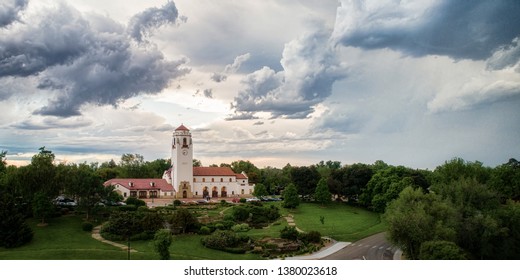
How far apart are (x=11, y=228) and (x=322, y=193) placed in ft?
105

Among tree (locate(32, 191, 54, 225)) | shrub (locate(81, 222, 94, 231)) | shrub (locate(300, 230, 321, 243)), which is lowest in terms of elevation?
shrub (locate(300, 230, 321, 243))

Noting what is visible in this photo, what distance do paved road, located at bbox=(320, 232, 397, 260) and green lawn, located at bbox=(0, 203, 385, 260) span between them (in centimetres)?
169

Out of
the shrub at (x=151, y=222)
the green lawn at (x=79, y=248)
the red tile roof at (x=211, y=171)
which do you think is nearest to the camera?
the green lawn at (x=79, y=248)

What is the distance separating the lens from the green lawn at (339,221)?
37188mm

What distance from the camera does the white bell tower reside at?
5675 cm

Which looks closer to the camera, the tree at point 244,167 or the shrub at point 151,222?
the shrub at point 151,222

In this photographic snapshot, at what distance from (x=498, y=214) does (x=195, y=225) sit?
22366 mm

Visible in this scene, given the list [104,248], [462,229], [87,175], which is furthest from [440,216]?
[87,175]

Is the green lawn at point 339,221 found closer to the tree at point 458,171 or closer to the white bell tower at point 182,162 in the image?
the tree at point 458,171

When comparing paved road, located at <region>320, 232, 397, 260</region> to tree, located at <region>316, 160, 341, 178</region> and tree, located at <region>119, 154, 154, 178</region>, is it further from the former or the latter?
tree, located at <region>119, 154, 154, 178</region>

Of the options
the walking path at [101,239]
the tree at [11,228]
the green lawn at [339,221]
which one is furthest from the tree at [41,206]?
the green lawn at [339,221]

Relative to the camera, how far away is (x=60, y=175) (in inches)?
1494

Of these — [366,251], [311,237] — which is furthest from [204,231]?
[366,251]

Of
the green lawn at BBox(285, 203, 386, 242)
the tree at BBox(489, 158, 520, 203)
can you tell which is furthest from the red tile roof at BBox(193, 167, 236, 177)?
the tree at BBox(489, 158, 520, 203)
